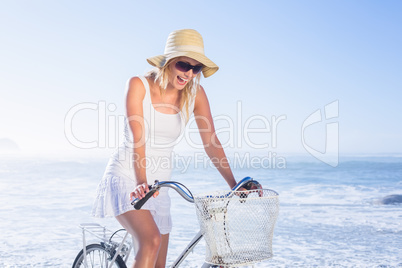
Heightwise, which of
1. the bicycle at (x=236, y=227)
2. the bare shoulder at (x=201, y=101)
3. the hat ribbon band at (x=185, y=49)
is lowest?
the bicycle at (x=236, y=227)

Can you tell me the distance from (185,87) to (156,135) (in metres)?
0.34

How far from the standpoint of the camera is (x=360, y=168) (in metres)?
29.2

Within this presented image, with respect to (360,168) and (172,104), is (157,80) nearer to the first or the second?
(172,104)

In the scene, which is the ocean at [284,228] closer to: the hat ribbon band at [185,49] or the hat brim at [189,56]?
the hat brim at [189,56]

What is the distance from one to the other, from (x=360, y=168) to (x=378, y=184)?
7.84 m

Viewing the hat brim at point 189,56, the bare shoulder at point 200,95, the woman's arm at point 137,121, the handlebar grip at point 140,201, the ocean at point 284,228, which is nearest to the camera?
the handlebar grip at point 140,201

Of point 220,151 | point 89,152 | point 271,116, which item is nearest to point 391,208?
point 220,151

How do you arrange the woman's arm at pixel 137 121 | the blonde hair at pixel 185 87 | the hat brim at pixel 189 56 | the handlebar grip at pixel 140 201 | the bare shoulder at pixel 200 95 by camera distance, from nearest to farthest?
the handlebar grip at pixel 140 201
the woman's arm at pixel 137 121
the hat brim at pixel 189 56
the blonde hair at pixel 185 87
the bare shoulder at pixel 200 95

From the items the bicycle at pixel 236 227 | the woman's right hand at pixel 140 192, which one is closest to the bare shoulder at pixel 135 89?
the woman's right hand at pixel 140 192

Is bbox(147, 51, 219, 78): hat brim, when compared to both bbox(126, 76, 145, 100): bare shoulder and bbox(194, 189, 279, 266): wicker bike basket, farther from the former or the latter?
bbox(194, 189, 279, 266): wicker bike basket

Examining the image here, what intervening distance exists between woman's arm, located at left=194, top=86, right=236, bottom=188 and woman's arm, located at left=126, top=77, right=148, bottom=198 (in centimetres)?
41

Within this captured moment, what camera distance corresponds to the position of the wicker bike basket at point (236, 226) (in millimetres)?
1983

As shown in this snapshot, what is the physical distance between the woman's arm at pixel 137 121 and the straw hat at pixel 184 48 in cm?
18

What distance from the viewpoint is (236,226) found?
2.03 metres
